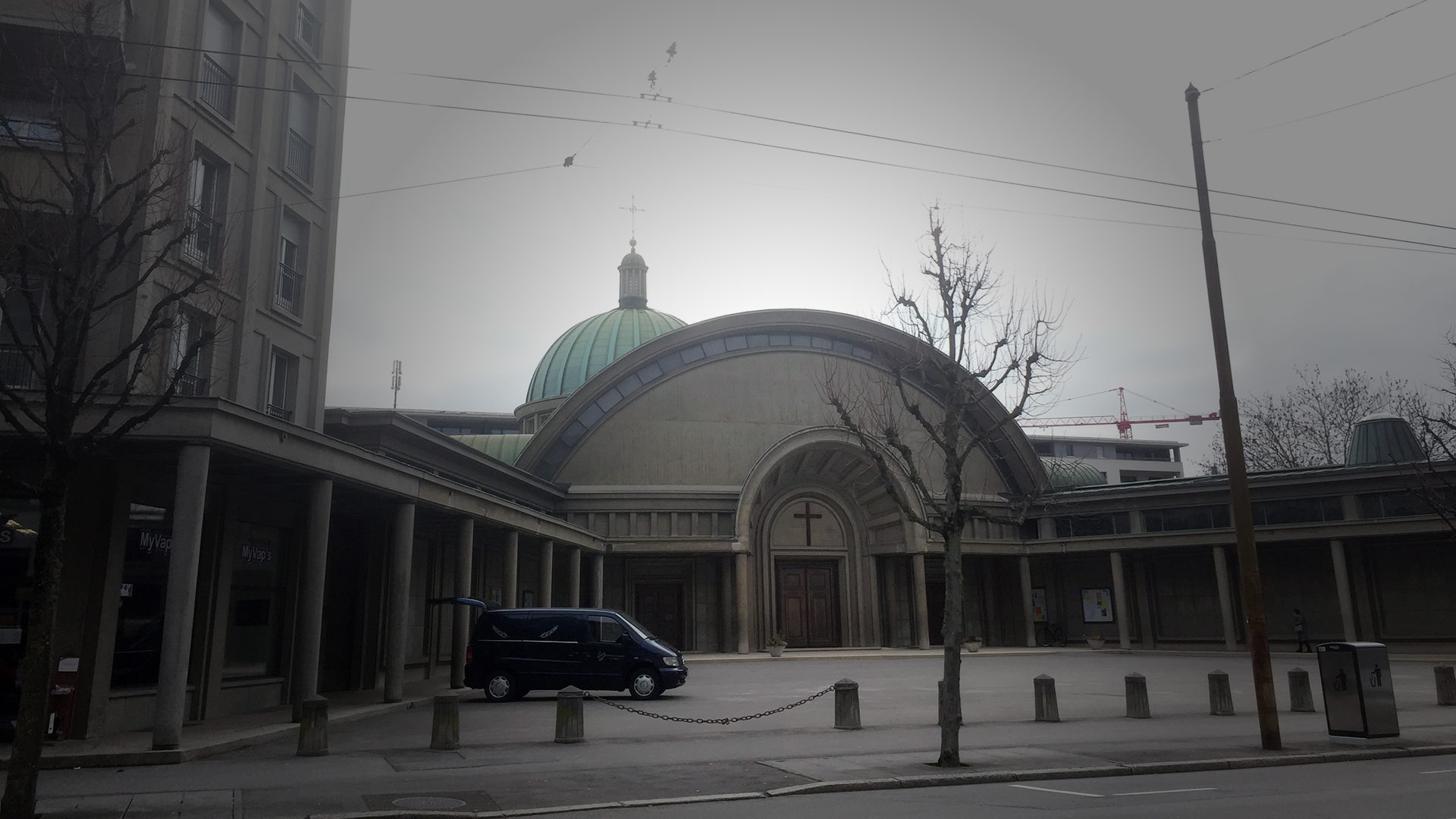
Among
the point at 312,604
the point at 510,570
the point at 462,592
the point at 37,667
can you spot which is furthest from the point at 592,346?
the point at 37,667

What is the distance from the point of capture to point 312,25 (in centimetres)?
2270

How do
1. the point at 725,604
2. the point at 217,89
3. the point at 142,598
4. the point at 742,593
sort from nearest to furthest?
the point at 142,598 < the point at 217,89 < the point at 742,593 < the point at 725,604

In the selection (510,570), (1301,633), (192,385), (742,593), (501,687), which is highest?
(192,385)

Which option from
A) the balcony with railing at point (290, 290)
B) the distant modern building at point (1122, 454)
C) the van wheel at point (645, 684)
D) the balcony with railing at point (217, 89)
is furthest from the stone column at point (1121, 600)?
the distant modern building at point (1122, 454)

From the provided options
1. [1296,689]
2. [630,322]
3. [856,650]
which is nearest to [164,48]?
[1296,689]

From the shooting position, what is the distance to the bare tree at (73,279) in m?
9.94

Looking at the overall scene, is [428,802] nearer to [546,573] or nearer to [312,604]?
[312,604]

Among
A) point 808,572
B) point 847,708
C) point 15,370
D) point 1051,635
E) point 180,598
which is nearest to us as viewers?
point 180,598

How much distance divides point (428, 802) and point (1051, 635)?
136ft

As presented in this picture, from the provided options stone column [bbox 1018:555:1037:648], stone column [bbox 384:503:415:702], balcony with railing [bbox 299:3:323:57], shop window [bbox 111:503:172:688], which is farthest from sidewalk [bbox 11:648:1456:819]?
stone column [bbox 1018:555:1037:648]

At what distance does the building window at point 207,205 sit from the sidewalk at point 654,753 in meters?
8.50

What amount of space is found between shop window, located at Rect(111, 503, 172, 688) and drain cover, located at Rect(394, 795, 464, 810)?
775cm

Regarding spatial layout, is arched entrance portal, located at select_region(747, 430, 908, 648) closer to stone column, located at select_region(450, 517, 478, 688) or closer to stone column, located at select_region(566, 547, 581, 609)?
stone column, located at select_region(566, 547, 581, 609)

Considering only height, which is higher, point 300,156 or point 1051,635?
point 300,156
